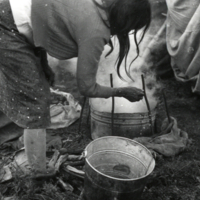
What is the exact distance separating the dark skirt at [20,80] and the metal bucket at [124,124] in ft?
3.94

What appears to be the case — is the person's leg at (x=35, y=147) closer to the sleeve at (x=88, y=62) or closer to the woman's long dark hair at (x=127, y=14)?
the sleeve at (x=88, y=62)

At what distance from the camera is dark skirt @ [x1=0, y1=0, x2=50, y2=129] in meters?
2.23

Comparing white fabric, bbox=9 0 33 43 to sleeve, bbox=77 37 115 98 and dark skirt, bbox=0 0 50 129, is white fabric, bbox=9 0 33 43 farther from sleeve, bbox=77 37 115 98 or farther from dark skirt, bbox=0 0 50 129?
sleeve, bbox=77 37 115 98

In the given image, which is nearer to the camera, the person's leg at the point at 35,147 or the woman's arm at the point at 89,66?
the woman's arm at the point at 89,66

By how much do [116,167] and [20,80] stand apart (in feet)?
4.20

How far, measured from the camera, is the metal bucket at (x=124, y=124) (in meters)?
3.51

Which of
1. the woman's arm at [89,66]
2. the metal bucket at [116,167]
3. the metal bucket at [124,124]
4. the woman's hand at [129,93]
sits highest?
the woman's arm at [89,66]

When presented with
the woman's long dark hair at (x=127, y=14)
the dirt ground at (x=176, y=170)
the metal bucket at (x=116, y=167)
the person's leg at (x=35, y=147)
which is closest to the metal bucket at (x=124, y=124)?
the dirt ground at (x=176, y=170)

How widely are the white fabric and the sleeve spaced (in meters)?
0.52

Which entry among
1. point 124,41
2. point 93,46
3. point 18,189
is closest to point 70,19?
point 93,46

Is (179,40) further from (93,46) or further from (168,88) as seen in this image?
(93,46)

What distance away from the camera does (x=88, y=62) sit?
2.00 m

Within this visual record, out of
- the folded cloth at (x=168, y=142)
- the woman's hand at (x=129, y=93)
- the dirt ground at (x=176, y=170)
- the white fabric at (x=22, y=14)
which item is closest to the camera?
the white fabric at (x=22, y=14)

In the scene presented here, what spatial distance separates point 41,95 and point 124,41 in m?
0.89
